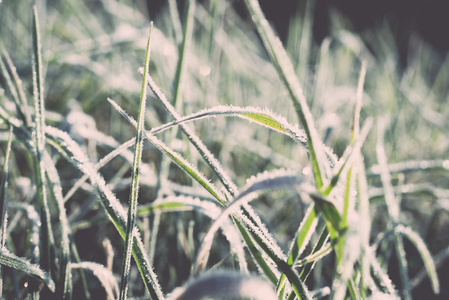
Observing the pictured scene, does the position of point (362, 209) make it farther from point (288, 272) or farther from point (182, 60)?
point (182, 60)

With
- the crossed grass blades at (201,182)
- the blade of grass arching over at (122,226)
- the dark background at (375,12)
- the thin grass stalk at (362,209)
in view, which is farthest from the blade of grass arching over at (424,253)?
the dark background at (375,12)

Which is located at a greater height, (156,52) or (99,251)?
(156,52)

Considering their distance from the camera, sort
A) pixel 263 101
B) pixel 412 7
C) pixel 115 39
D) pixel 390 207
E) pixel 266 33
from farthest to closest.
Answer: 1. pixel 412 7
2. pixel 263 101
3. pixel 115 39
4. pixel 390 207
5. pixel 266 33

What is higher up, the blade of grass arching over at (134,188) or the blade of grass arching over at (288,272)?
the blade of grass arching over at (134,188)

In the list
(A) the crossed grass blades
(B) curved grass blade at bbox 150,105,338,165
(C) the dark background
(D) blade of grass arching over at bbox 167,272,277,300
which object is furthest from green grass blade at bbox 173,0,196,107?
(C) the dark background

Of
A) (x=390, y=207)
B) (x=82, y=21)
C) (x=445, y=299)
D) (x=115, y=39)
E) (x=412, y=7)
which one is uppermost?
(x=412, y=7)

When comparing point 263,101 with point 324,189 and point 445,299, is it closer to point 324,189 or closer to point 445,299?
point 445,299

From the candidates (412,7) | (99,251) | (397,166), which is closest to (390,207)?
(397,166)

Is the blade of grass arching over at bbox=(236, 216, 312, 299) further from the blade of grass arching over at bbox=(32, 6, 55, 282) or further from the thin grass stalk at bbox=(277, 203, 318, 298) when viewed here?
the blade of grass arching over at bbox=(32, 6, 55, 282)

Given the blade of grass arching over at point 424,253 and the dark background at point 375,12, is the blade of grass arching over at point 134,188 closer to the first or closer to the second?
the blade of grass arching over at point 424,253
